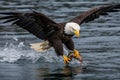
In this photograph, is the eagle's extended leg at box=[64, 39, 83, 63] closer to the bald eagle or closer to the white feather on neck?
the bald eagle

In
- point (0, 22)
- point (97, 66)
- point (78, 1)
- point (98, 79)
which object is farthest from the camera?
point (78, 1)

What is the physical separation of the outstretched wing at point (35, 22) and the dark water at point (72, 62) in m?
0.64

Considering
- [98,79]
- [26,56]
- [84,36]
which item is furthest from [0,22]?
[98,79]

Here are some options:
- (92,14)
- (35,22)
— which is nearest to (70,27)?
(35,22)

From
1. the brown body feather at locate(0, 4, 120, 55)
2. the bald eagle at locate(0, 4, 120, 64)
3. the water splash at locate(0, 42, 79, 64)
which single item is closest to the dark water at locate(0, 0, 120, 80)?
the water splash at locate(0, 42, 79, 64)

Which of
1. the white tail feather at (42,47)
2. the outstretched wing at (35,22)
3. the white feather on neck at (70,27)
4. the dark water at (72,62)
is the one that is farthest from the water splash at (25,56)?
the white feather on neck at (70,27)

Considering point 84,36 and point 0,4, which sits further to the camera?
point 0,4

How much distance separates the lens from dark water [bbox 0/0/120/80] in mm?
12484

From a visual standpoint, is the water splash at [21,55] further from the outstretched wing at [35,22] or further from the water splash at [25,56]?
the outstretched wing at [35,22]

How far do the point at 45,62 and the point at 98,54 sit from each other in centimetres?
126

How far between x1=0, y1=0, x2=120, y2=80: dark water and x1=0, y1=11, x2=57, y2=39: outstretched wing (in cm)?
64

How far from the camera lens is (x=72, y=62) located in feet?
46.3

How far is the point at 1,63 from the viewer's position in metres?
13.9

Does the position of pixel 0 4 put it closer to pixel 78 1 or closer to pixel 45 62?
pixel 78 1
